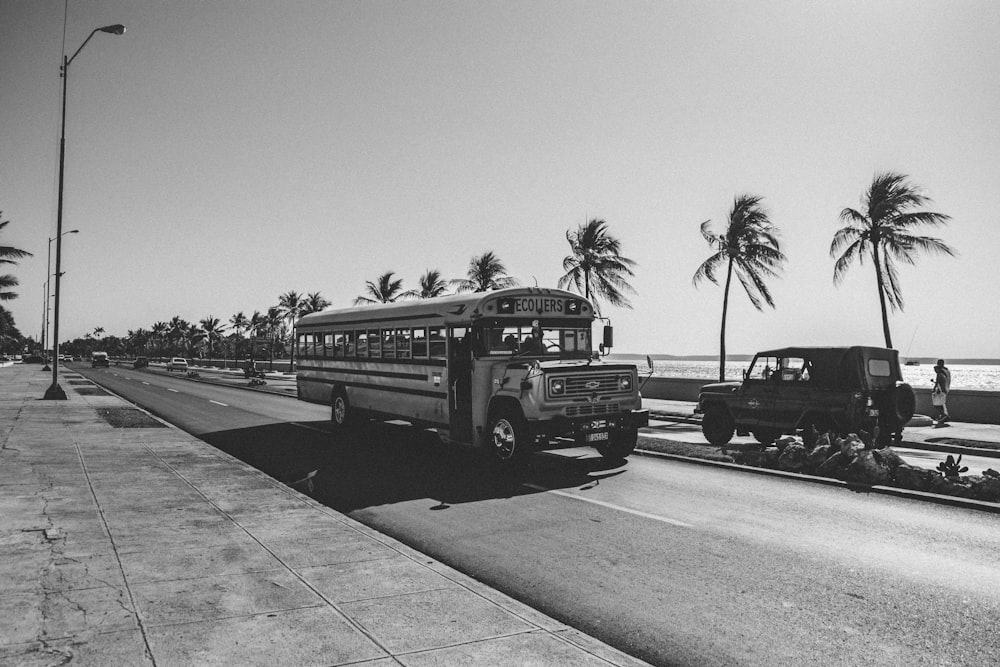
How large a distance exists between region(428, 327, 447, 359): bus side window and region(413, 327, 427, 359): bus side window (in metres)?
0.22

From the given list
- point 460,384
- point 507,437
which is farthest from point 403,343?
point 507,437

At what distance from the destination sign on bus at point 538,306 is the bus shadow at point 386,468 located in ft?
9.07

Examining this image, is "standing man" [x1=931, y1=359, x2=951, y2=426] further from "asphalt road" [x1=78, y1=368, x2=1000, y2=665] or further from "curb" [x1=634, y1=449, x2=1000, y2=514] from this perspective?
"asphalt road" [x1=78, y1=368, x2=1000, y2=665]

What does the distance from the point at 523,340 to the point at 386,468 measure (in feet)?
10.9

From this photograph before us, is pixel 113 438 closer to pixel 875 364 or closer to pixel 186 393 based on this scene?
pixel 875 364

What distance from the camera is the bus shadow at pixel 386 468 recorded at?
10109mm

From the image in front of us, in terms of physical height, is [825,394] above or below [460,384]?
below

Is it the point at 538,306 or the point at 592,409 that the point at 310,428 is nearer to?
the point at 538,306

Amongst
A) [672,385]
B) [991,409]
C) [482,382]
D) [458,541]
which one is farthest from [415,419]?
[672,385]

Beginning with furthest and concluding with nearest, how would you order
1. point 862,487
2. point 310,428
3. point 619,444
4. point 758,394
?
1. point 310,428
2. point 758,394
3. point 619,444
4. point 862,487

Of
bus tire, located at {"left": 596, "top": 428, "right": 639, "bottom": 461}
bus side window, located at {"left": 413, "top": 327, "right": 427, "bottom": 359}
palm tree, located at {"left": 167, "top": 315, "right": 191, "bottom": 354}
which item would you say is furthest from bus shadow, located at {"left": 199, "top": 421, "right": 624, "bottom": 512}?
palm tree, located at {"left": 167, "top": 315, "right": 191, "bottom": 354}

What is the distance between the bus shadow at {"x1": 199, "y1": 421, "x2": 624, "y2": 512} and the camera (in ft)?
33.2

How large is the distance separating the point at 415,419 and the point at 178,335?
533ft

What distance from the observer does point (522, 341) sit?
39.7ft
